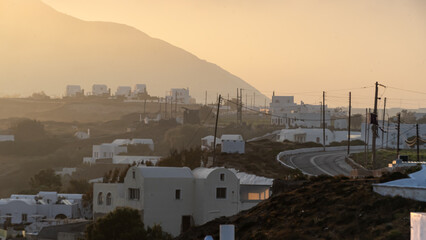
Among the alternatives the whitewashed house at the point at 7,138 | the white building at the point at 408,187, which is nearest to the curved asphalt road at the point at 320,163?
the white building at the point at 408,187

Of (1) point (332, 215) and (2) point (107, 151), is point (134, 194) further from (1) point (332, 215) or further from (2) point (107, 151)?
(2) point (107, 151)

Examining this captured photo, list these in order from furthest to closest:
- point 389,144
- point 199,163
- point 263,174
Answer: point 389,144 → point 199,163 → point 263,174

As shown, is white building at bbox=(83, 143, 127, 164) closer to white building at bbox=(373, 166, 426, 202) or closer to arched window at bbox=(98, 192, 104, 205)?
arched window at bbox=(98, 192, 104, 205)

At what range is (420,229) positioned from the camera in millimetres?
11516

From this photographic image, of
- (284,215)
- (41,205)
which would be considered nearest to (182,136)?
(41,205)

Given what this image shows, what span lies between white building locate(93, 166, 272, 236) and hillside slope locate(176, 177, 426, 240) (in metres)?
17.7

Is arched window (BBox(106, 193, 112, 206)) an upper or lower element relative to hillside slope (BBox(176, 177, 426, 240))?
lower

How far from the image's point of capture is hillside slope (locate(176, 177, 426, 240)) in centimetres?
2975

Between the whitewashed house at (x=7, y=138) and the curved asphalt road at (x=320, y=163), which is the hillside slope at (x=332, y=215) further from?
the whitewashed house at (x=7, y=138)

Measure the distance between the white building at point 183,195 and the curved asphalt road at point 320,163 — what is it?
9141 millimetres

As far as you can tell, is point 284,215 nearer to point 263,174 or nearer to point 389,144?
point 263,174

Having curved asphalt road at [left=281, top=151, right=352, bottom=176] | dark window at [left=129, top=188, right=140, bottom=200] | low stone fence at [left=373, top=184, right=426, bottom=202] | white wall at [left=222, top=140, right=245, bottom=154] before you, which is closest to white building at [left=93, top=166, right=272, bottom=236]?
dark window at [left=129, top=188, right=140, bottom=200]

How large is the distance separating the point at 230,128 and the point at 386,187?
15209cm

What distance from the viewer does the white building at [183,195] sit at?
192ft
